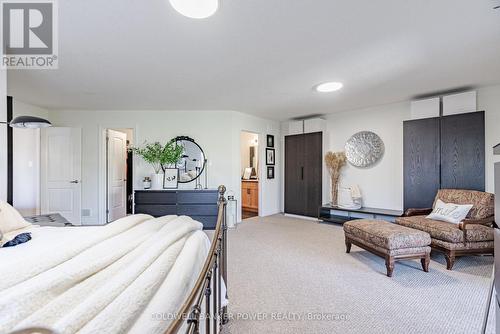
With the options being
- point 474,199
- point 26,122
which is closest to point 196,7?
point 26,122

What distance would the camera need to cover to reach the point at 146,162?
4945 millimetres

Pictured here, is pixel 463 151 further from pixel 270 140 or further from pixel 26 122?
pixel 26 122

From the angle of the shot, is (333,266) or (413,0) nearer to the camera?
(413,0)

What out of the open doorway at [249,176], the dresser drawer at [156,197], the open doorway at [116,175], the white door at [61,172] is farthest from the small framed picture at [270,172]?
the white door at [61,172]

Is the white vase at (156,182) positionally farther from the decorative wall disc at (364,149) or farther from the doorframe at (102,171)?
the decorative wall disc at (364,149)

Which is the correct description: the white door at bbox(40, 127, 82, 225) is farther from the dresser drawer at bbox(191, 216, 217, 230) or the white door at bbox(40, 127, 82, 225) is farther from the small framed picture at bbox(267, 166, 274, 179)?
the small framed picture at bbox(267, 166, 274, 179)

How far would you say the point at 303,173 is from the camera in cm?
559

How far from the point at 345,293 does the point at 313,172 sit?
3.36m

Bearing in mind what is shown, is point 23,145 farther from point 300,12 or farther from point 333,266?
point 333,266

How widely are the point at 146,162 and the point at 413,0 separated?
15.6 feet

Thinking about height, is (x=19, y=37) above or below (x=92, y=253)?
above

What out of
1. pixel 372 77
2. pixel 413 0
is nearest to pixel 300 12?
pixel 413 0

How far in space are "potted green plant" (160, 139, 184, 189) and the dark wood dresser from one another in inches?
12.1

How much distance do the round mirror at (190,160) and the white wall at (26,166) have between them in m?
2.52
